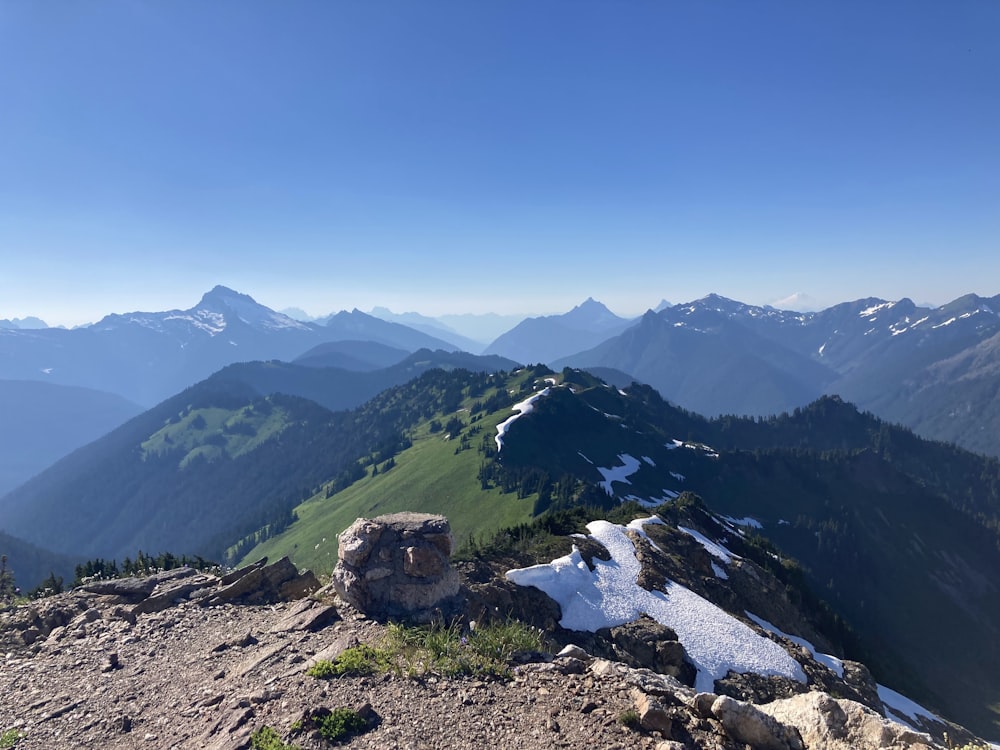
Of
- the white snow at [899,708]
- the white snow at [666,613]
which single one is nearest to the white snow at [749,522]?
the white snow at [899,708]

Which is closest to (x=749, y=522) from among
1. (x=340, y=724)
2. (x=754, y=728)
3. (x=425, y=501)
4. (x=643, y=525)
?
(x=425, y=501)

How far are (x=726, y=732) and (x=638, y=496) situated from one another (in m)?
132

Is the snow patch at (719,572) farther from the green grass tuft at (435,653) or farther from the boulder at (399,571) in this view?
the green grass tuft at (435,653)

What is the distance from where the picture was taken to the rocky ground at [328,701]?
12.2 metres

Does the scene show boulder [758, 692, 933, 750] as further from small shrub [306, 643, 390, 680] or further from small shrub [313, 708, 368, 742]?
small shrub [306, 643, 390, 680]

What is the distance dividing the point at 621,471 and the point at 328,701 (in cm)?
15044

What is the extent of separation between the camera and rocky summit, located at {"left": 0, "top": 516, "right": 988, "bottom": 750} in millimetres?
12273

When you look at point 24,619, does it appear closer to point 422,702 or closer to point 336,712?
point 336,712

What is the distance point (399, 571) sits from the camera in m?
18.8

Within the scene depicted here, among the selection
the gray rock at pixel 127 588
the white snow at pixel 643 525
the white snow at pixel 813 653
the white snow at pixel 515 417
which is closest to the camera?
the gray rock at pixel 127 588

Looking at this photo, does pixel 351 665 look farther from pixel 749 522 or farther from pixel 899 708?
pixel 749 522

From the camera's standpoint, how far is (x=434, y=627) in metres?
16.9

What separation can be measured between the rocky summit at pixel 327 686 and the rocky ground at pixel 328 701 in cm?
5

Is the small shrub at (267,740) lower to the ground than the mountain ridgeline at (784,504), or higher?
higher
